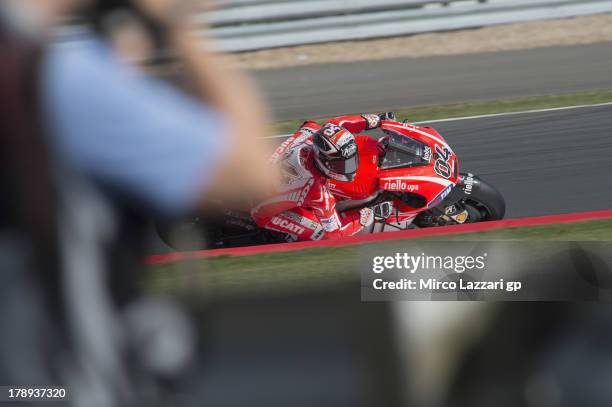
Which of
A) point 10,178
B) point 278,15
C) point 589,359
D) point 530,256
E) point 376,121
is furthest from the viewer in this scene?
point 278,15

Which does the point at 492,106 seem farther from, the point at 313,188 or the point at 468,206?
the point at 313,188

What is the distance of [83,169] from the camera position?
66.7 inches

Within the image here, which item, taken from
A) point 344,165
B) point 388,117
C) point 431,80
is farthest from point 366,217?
point 431,80

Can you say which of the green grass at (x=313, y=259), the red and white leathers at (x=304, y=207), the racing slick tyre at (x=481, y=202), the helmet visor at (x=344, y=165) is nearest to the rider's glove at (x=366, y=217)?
the red and white leathers at (x=304, y=207)

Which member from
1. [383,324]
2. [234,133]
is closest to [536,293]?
[383,324]

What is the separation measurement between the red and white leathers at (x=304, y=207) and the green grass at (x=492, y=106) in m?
3.97

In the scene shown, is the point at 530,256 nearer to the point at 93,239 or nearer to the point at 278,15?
the point at 93,239

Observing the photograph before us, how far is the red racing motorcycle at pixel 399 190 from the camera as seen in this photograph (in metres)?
7.98

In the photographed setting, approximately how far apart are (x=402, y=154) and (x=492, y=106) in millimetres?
4872

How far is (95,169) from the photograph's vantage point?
1689mm

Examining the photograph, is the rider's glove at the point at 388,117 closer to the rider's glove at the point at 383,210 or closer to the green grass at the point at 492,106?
the rider's glove at the point at 383,210

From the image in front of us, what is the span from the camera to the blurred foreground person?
165 centimetres

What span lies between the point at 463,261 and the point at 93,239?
999 mm

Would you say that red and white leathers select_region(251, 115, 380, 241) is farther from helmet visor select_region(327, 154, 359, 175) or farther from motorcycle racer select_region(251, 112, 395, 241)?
helmet visor select_region(327, 154, 359, 175)
